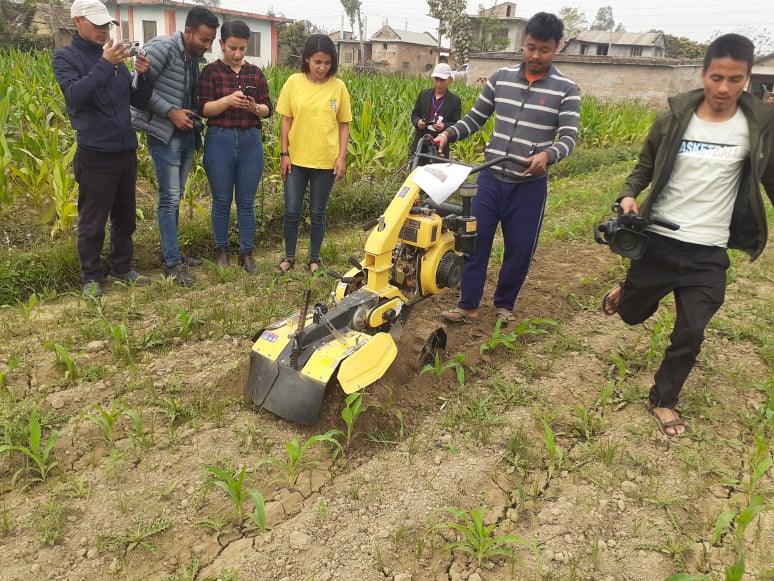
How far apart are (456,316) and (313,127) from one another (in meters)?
1.91

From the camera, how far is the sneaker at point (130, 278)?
460 cm

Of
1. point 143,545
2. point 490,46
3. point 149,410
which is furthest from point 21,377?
point 490,46

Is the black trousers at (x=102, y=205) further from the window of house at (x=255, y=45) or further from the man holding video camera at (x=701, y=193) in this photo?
the window of house at (x=255, y=45)

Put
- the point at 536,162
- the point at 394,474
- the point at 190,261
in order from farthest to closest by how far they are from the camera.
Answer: the point at 190,261, the point at 536,162, the point at 394,474

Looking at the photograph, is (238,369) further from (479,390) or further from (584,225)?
(584,225)

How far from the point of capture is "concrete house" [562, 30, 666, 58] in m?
51.6

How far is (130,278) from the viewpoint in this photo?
464 centimetres

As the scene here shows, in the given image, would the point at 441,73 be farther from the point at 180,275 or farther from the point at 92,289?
the point at 92,289

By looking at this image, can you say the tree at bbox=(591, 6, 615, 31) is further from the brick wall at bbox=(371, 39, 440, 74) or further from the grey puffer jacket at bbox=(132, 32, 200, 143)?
the grey puffer jacket at bbox=(132, 32, 200, 143)

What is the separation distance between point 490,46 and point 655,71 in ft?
70.5

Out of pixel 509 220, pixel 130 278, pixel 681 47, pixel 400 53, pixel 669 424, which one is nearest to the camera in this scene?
pixel 669 424

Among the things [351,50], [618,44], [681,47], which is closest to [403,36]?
[351,50]

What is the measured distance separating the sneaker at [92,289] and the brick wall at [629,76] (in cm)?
2287

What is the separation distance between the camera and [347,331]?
3139 mm
